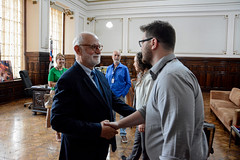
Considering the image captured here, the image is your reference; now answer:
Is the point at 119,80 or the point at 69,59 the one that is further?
the point at 69,59

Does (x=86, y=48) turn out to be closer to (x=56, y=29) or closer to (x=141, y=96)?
(x=141, y=96)

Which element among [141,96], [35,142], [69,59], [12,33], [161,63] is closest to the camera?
[161,63]

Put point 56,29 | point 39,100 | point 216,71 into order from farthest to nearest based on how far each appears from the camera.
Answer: point 216,71
point 56,29
point 39,100

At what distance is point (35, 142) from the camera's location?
11.1ft

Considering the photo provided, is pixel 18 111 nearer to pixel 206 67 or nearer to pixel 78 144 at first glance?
pixel 78 144

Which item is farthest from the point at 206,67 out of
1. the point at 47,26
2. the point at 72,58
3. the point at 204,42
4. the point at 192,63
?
the point at 47,26

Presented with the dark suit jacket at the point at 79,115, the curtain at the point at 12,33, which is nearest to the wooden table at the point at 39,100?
the curtain at the point at 12,33

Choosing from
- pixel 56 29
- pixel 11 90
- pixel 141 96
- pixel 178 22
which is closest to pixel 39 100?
pixel 11 90

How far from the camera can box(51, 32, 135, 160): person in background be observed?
4.38ft

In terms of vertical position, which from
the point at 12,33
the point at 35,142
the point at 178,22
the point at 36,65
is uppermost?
the point at 178,22

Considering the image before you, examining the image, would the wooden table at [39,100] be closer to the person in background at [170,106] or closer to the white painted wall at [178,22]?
the person in background at [170,106]

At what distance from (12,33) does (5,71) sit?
1491 millimetres

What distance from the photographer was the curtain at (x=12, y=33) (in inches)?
254

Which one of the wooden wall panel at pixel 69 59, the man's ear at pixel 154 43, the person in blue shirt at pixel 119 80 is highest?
the wooden wall panel at pixel 69 59
